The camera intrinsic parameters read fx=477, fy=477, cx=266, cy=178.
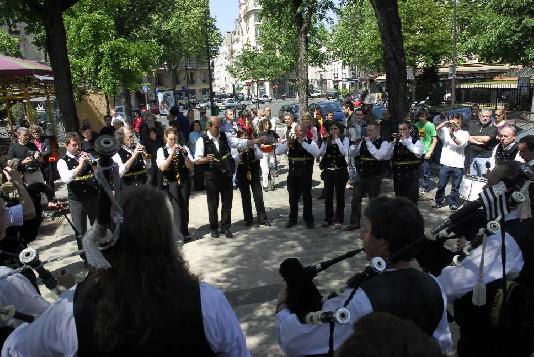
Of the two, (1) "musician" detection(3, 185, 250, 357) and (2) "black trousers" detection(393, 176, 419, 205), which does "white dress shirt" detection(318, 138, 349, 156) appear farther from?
(1) "musician" detection(3, 185, 250, 357)

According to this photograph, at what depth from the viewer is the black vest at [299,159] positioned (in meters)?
8.02

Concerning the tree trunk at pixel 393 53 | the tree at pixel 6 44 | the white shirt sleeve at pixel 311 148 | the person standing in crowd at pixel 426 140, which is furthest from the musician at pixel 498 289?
the tree at pixel 6 44

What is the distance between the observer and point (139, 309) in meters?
1.75

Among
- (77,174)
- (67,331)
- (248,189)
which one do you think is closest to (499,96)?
(248,189)

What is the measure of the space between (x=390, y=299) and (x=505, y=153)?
5.57 metres

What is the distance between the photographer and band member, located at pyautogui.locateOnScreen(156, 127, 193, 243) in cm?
739

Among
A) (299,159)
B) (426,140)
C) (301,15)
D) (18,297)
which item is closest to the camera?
(18,297)

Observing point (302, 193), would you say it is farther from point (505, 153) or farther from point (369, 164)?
point (505, 153)

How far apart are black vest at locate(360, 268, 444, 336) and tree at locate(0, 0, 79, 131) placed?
8.48 meters

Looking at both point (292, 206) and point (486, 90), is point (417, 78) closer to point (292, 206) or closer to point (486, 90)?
point (486, 90)

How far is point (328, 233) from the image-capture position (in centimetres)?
782

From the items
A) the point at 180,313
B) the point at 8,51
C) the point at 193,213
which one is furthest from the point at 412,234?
the point at 8,51

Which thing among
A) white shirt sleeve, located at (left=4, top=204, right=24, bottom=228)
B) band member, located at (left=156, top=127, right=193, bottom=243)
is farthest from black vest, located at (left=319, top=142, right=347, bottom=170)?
white shirt sleeve, located at (left=4, top=204, right=24, bottom=228)

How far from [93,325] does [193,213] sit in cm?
789
